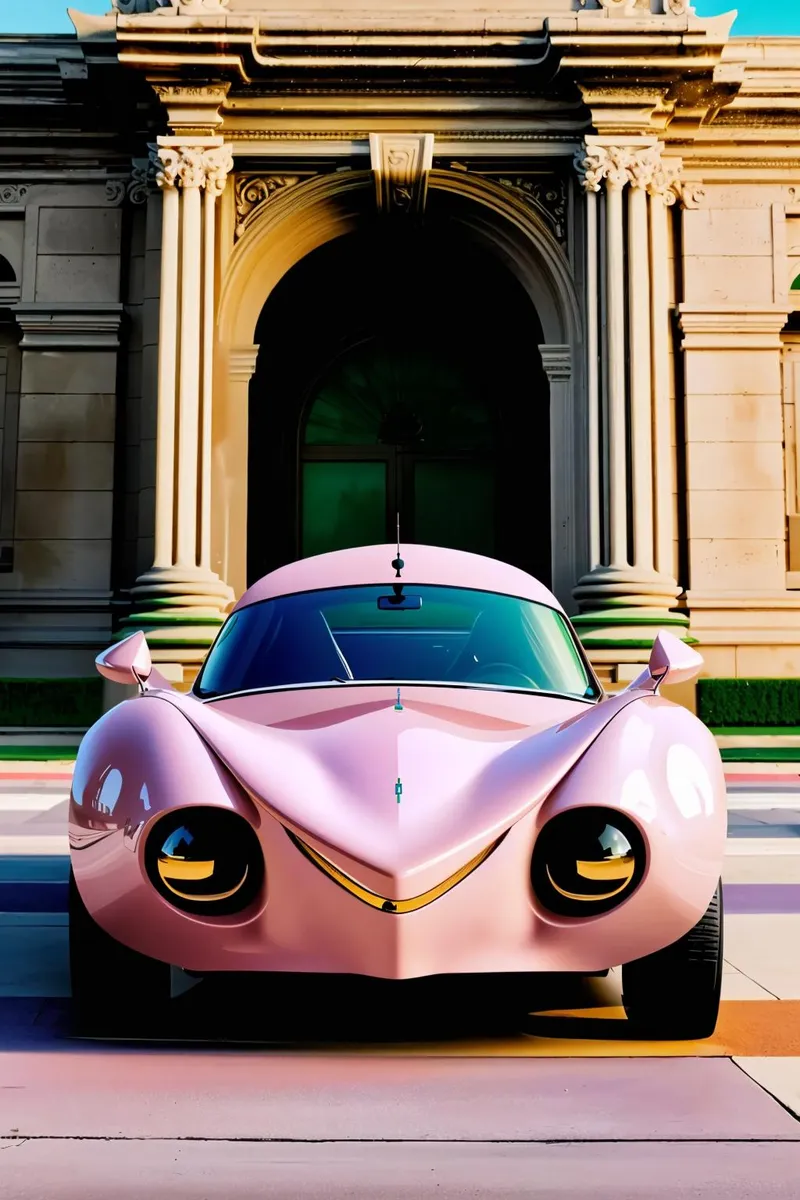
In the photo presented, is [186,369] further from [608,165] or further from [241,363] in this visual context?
[608,165]

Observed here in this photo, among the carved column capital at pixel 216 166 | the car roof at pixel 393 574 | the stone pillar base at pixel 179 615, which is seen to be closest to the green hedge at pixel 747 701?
the stone pillar base at pixel 179 615

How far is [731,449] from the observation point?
15.8 meters

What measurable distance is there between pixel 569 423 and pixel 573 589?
2218 millimetres

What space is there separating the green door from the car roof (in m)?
13.6

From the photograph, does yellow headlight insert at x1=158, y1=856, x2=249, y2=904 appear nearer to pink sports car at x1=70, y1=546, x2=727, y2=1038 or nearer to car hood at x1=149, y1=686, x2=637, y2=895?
pink sports car at x1=70, y1=546, x2=727, y2=1038

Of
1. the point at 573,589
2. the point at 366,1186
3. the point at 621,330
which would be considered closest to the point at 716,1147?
the point at 366,1186

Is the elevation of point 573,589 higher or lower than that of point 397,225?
lower

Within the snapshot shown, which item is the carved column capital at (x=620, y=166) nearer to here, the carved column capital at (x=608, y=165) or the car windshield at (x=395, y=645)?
the carved column capital at (x=608, y=165)

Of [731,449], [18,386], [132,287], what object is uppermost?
[132,287]

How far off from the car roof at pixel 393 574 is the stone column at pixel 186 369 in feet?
31.5

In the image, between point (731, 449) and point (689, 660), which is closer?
point (689, 660)

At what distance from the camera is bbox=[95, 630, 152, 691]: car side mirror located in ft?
12.7

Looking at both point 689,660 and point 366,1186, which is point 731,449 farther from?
point 366,1186

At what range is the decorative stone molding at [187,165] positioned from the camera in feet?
47.1
